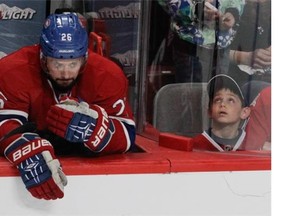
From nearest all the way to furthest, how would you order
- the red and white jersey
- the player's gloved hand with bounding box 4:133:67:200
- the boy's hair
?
1. the player's gloved hand with bounding box 4:133:67:200
2. the red and white jersey
3. the boy's hair

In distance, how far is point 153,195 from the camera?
1.50 m

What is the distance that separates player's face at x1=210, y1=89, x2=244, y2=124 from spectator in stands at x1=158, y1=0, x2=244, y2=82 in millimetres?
57

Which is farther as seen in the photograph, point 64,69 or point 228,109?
point 228,109

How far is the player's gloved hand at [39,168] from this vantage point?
1.38 meters

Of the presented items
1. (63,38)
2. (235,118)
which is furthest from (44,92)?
(235,118)

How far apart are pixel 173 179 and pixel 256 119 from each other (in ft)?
0.85

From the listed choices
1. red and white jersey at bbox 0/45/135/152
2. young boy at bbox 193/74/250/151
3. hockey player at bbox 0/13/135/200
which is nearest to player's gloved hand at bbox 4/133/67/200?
hockey player at bbox 0/13/135/200

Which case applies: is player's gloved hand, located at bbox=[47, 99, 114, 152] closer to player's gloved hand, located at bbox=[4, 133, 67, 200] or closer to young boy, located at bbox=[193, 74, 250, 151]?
player's gloved hand, located at bbox=[4, 133, 67, 200]

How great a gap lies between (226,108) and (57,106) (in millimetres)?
423

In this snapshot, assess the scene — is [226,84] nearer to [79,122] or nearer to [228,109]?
[228,109]

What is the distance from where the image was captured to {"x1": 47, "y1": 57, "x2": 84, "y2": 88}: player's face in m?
1.48

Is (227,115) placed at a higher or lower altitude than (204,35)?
lower

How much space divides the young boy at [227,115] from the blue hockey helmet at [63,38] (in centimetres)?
35
